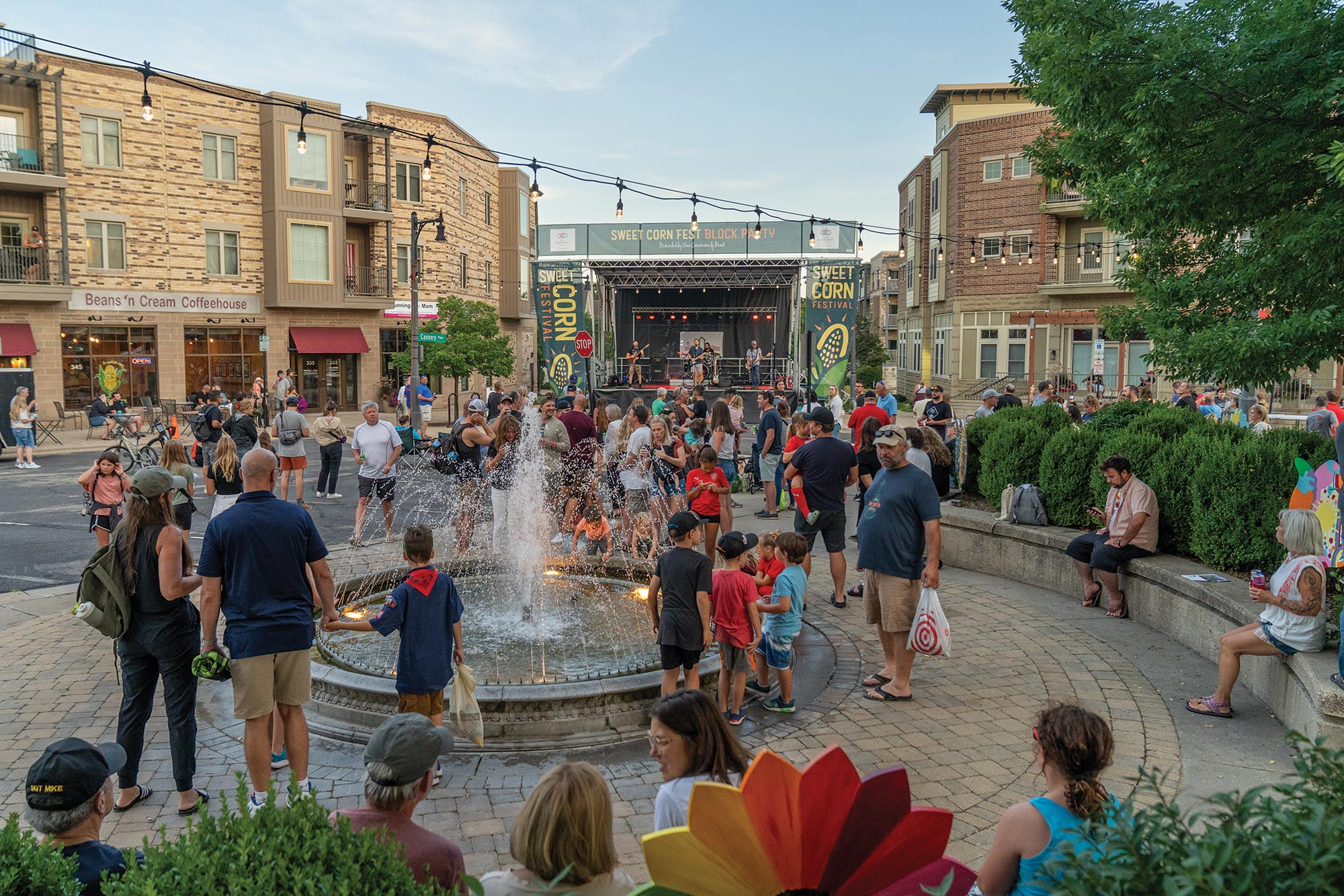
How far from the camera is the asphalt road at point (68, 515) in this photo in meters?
11.1

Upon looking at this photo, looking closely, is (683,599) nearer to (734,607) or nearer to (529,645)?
(734,607)

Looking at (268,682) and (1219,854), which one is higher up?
(1219,854)

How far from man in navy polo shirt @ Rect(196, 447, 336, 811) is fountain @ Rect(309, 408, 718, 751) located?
1.17 metres

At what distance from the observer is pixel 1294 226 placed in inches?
319

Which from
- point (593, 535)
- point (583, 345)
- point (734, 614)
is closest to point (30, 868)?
point (734, 614)

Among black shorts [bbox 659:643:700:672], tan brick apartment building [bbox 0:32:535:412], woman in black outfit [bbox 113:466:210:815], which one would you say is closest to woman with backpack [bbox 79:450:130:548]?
woman in black outfit [bbox 113:466:210:815]

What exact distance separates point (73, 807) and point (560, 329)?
78.0 feet

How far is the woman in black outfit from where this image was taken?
5031 mm

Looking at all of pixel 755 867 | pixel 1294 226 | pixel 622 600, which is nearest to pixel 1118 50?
pixel 1294 226

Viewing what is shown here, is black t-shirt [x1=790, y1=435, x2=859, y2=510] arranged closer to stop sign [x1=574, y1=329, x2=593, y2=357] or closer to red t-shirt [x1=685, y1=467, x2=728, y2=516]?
red t-shirt [x1=685, y1=467, x2=728, y2=516]

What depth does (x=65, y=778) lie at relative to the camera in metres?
3.18

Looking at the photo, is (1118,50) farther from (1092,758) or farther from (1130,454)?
(1092,758)

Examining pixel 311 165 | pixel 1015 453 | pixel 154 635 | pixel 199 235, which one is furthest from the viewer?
pixel 311 165

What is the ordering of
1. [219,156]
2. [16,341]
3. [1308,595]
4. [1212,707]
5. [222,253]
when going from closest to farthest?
[1308,595]
[1212,707]
[16,341]
[219,156]
[222,253]
